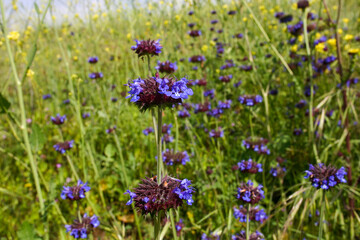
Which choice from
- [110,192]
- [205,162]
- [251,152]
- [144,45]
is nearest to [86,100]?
[110,192]

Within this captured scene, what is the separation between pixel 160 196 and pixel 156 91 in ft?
1.21

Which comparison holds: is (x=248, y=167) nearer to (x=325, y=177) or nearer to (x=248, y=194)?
(x=248, y=194)

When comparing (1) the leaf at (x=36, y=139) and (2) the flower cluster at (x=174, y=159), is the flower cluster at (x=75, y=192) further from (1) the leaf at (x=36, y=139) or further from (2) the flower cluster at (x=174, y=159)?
(2) the flower cluster at (x=174, y=159)

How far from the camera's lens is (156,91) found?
1012 millimetres

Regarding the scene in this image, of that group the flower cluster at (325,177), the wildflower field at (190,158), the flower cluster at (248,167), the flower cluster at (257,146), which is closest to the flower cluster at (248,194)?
the wildflower field at (190,158)

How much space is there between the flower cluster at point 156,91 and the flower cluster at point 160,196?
284 millimetres

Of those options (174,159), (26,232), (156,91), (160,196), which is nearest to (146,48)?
(156,91)

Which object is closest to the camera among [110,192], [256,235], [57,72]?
[256,235]

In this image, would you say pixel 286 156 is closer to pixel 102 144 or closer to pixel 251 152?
pixel 251 152

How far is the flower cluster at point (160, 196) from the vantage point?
1002mm

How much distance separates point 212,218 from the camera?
2.43 metres

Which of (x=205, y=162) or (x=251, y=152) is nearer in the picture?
(x=251, y=152)

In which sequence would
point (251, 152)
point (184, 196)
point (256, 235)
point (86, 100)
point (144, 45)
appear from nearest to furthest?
point (184, 196) < point (144, 45) < point (256, 235) < point (251, 152) < point (86, 100)

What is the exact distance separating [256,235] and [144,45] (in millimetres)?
1237
